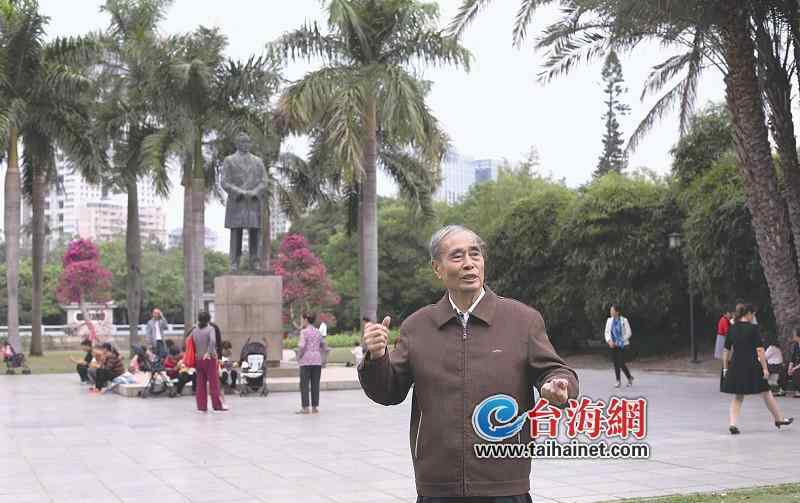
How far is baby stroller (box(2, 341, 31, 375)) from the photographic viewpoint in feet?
86.3

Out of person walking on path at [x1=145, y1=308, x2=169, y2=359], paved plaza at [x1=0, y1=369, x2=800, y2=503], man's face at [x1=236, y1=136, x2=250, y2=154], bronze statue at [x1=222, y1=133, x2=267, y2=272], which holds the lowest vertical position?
paved plaza at [x1=0, y1=369, x2=800, y2=503]

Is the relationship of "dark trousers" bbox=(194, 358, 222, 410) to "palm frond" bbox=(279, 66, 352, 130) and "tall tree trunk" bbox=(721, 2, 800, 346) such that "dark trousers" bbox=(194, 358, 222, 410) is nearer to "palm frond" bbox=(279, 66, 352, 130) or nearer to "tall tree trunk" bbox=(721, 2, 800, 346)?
"tall tree trunk" bbox=(721, 2, 800, 346)

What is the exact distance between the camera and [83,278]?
57312mm

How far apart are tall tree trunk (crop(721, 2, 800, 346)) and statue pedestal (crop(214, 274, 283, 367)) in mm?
9704

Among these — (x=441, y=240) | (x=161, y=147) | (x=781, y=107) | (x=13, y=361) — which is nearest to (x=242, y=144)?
(x=161, y=147)

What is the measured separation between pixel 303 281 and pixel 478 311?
45.5m

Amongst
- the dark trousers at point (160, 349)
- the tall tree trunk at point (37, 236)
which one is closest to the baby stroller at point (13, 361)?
the dark trousers at point (160, 349)

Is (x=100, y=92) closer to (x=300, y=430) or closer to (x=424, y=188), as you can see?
(x=424, y=188)

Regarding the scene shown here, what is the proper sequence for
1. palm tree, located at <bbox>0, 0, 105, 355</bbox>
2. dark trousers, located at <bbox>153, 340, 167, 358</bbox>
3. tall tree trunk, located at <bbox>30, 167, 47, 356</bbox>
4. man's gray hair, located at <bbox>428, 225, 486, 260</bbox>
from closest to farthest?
man's gray hair, located at <bbox>428, 225, 486, 260</bbox>
dark trousers, located at <bbox>153, 340, 167, 358</bbox>
palm tree, located at <bbox>0, 0, 105, 355</bbox>
tall tree trunk, located at <bbox>30, 167, 47, 356</bbox>

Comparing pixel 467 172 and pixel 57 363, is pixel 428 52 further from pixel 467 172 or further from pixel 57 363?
pixel 467 172

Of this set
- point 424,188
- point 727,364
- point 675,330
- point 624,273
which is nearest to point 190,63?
point 424,188

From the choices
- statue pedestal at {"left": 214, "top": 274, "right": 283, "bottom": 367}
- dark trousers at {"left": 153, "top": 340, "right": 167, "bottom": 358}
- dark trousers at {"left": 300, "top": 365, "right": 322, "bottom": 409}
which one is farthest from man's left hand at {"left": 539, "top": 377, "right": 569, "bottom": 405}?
dark trousers at {"left": 153, "top": 340, "right": 167, "bottom": 358}

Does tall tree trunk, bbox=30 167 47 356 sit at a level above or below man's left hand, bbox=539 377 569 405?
above

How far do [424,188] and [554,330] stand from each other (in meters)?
6.80
